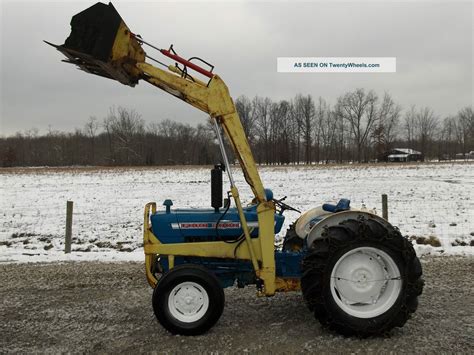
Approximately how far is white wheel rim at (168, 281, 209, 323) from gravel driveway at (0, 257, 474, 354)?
20 cm

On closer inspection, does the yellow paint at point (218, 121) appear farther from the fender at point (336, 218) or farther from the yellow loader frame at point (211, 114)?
the fender at point (336, 218)

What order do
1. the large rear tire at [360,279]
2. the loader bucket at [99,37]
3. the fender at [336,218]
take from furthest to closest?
the fender at [336,218] → the large rear tire at [360,279] → the loader bucket at [99,37]

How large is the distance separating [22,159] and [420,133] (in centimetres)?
7176

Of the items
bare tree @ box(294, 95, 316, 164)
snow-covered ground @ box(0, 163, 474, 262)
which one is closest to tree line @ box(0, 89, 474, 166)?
bare tree @ box(294, 95, 316, 164)

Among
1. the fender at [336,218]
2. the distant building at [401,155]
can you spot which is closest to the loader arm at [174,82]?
the fender at [336,218]

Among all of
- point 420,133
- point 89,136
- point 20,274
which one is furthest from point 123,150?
point 20,274

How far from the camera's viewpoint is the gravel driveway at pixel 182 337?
401 cm

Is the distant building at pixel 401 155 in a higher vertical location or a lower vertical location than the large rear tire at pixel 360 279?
higher

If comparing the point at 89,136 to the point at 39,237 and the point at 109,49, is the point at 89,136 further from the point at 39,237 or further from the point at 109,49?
the point at 109,49

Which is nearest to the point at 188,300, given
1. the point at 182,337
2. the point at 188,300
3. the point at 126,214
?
the point at 188,300

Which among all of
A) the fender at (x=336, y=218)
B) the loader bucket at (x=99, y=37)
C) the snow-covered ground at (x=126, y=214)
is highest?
the loader bucket at (x=99, y=37)

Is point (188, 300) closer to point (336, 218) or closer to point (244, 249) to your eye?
point (244, 249)

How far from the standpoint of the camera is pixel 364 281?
167 inches

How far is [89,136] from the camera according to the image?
81125 mm
